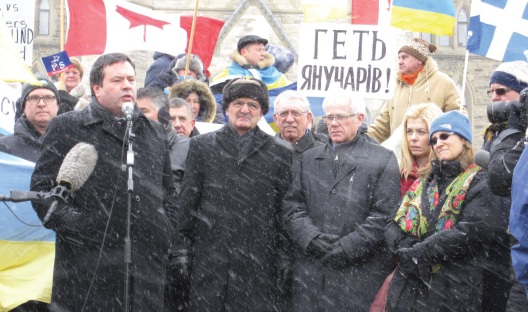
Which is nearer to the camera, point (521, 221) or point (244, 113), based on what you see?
point (521, 221)

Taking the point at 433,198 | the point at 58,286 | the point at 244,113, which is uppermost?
the point at 244,113

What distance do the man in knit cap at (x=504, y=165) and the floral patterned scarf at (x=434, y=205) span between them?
0.93 feet

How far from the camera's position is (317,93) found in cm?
1048

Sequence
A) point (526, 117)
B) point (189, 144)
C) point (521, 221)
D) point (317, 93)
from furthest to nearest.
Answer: point (317, 93), point (189, 144), point (526, 117), point (521, 221)

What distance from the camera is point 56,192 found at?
19.2ft

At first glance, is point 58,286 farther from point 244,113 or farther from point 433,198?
point 433,198

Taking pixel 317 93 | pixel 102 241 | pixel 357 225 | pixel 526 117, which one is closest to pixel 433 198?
pixel 357 225

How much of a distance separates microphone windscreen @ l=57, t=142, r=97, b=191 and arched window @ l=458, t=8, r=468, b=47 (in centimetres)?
3289

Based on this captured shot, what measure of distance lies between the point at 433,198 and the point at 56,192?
8.54 feet

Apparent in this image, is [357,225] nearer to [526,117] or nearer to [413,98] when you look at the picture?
[526,117]

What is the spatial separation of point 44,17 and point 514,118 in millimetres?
33902

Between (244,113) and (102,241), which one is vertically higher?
(244,113)

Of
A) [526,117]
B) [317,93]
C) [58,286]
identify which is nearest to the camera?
[526,117]

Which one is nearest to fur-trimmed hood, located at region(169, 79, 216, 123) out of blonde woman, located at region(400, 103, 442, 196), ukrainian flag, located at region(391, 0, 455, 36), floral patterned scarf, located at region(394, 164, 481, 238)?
ukrainian flag, located at region(391, 0, 455, 36)
